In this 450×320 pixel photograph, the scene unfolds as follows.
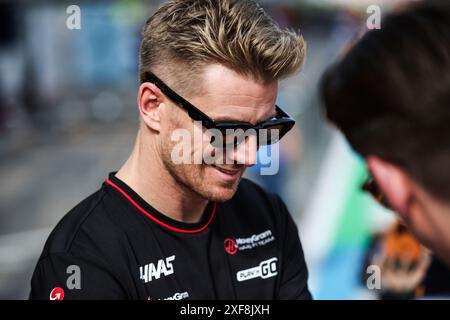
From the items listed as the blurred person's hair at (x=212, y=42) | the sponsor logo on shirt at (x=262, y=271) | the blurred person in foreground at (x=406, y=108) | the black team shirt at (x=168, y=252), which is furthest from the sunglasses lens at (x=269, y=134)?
the blurred person in foreground at (x=406, y=108)

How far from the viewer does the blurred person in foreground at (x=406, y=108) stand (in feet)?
4.65

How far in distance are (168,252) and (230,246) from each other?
0.30 m

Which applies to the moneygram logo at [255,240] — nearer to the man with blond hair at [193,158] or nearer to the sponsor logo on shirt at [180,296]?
the man with blond hair at [193,158]

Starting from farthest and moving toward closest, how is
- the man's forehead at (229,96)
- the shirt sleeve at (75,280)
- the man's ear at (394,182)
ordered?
the man's forehead at (229,96) → the shirt sleeve at (75,280) → the man's ear at (394,182)

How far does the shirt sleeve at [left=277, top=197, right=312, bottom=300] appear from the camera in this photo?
260cm

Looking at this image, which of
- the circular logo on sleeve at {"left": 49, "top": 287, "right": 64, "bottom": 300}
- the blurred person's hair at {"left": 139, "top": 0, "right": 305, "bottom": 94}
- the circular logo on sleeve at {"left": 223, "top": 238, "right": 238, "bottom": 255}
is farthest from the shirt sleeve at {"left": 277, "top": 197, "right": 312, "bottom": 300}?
the circular logo on sleeve at {"left": 49, "top": 287, "right": 64, "bottom": 300}

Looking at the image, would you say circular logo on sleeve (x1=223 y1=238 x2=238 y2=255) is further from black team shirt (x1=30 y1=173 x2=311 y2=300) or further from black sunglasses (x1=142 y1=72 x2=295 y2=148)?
black sunglasses (x1=142 y1=72 x2=295 y2=148)

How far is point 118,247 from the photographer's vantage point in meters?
2.29

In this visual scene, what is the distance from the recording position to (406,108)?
1450 millimetres

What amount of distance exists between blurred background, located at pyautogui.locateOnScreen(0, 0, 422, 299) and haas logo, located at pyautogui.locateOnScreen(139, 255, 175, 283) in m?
3.81

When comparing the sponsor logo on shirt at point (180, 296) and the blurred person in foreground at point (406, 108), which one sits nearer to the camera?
the blurred person in foreground at point (406, 108)

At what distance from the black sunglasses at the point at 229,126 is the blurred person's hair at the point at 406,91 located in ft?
2.85

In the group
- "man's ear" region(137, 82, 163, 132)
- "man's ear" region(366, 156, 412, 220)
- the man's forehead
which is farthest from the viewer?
"man's ear" region(137, 82, 163, 132)


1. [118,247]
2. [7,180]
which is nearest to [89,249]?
[118,247]
